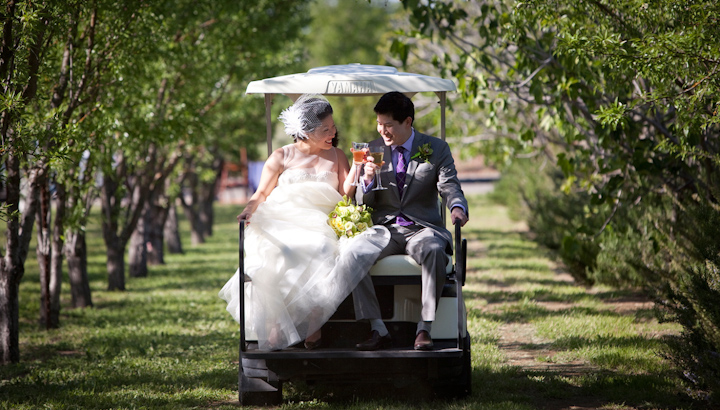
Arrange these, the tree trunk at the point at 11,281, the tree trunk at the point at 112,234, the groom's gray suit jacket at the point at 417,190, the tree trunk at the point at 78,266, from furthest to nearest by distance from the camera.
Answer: the tree trunk at the point at 112,234 → the tree trunk at the point at 78,266 → the tree trunk at the point at 11,281 → the groom's gray suit jacket at the point at 417,190

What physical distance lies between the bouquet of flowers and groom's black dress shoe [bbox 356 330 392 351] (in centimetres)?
76

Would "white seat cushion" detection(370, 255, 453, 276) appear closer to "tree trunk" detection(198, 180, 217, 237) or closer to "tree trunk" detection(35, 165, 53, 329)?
"tree trunk" detection(35, 165, 53, 329)

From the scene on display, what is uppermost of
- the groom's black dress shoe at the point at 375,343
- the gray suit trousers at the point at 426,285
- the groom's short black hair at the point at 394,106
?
the groom's short black hair at the point at 394,106

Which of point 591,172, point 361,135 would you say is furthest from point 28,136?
point 361,135

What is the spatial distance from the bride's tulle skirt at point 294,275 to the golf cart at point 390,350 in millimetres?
126

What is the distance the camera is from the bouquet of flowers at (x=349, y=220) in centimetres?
561

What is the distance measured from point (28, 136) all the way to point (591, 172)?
7.84 m

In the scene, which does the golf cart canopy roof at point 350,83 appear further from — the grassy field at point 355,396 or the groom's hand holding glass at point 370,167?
the grassy field at point 355,396

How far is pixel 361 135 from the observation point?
26.9 meters

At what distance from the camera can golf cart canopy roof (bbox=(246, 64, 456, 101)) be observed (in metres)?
5.85

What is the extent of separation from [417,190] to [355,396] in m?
1.57

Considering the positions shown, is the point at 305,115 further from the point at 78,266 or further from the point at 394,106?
the point at 78,266

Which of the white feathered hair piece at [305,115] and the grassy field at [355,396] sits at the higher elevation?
the white feathered hair piece at [305,115]

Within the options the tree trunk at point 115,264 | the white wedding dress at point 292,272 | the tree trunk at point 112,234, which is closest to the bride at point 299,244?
the white wedding dress at point 292,272
